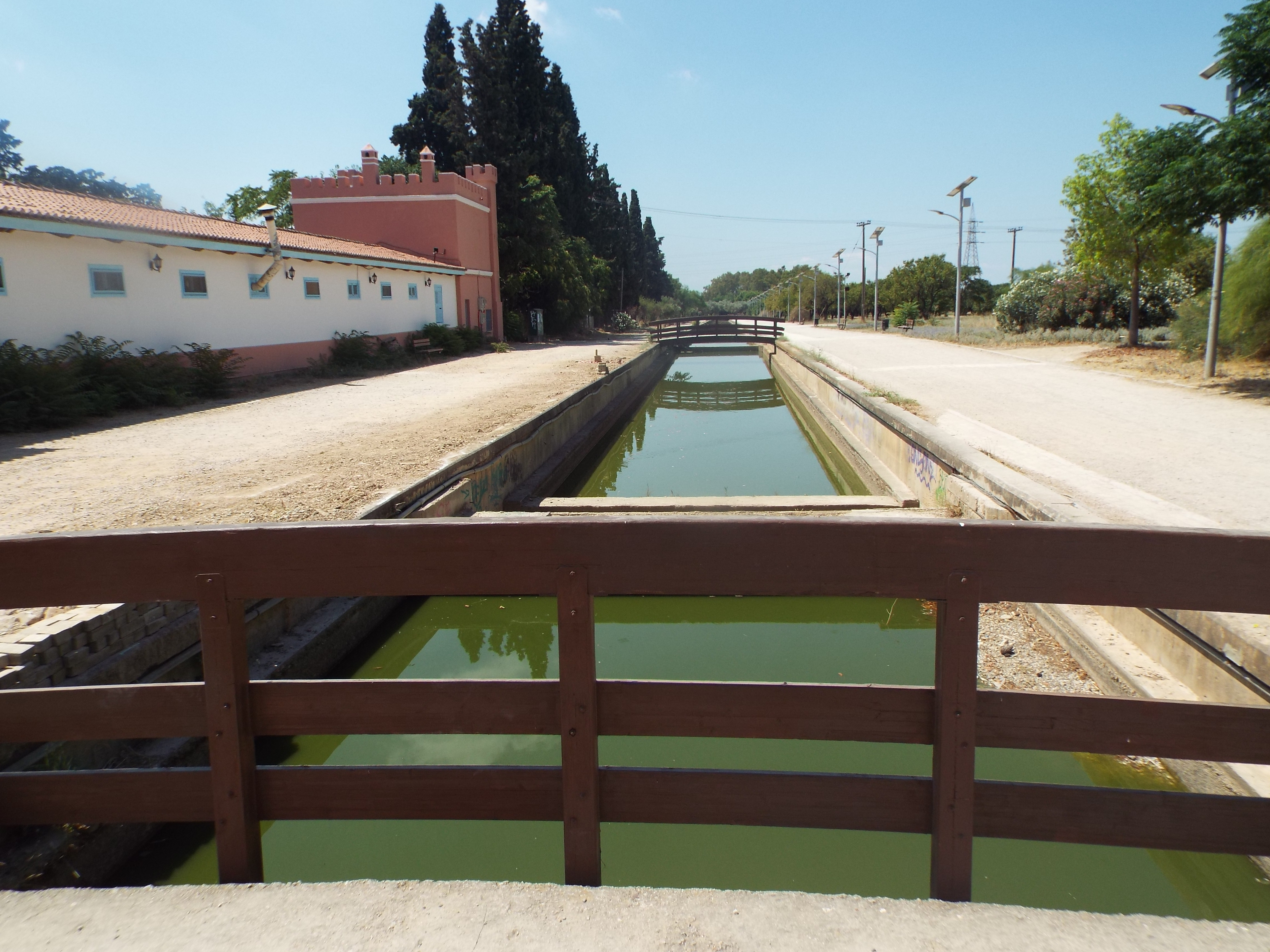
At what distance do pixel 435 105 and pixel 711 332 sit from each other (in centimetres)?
1736

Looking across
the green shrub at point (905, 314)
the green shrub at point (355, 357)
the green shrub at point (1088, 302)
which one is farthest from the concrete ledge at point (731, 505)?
the green shrub at point (905, 314)

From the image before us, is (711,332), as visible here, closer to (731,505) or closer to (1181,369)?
(1181,369)

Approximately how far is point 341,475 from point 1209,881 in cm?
715

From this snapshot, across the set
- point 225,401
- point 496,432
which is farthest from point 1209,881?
point 225,401

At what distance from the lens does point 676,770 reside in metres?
2.24

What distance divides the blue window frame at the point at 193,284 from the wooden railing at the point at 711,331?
28.3 meters

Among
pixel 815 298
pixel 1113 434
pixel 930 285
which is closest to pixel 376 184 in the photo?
pixel 1113 434

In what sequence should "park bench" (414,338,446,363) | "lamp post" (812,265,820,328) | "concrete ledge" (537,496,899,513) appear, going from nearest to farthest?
"concrete ledge" (537,496,899,513) < "park bench" (414,338,446,363) < "lamp post" (812,265,820,328)

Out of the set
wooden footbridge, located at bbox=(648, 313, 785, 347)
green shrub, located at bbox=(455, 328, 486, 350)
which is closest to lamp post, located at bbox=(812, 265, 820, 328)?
wooden footbridge, located at bbox=(648, 313, 785, 347)

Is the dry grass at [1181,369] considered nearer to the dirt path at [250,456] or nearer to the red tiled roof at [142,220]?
the dirt path at [250,456]

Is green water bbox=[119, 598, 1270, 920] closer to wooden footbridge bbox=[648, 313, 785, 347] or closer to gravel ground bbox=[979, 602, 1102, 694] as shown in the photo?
gravel ground bbox=[979, 602, 1102, 694]

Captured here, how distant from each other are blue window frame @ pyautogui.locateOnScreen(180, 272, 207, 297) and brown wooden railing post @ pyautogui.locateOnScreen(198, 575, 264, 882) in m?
15.6

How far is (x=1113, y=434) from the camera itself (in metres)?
10.5

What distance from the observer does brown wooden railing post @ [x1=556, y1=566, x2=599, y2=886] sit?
2.09m
